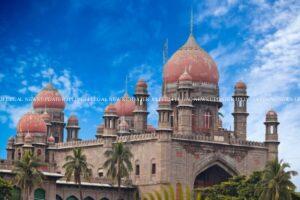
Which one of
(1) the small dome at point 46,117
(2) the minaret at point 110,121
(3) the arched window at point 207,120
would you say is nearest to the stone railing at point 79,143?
(2) the minaret at point 110,121

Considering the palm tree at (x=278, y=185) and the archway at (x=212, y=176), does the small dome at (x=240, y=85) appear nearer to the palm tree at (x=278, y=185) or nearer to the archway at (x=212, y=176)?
the archway at (x=212, y=176)

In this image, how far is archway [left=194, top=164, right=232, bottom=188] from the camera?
76438 millimetres

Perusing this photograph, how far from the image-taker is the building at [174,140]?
238 feet

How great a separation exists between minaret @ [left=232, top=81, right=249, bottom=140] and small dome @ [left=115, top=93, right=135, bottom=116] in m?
13.8

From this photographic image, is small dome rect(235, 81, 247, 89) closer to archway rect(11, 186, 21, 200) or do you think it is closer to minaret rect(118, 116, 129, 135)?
minaret rect(118, 116, 129, 135)

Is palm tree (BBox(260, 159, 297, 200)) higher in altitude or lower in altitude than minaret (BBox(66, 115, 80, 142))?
lower

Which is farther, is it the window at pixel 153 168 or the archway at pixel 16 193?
the window at pixel 153 168

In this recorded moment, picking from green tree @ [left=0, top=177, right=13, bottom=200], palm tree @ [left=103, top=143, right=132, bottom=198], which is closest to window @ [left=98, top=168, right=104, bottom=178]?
palm tree @ [left=103, top=143, right=132, bottom=198]

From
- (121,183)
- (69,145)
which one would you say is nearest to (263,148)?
(121,183)

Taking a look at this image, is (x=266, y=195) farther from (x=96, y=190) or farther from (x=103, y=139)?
(x=103, y=139)

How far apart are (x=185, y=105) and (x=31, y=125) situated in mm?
18051

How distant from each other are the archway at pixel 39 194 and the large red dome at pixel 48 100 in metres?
25.1

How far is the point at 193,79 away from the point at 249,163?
1019 centimetres

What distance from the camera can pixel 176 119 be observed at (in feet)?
257
